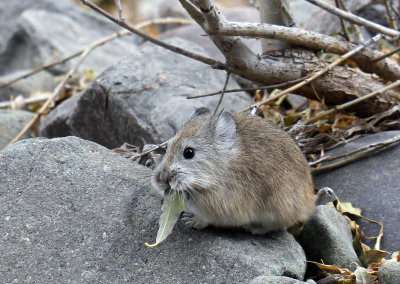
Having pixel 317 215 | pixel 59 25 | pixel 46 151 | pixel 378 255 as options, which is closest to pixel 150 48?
pixel 46 151

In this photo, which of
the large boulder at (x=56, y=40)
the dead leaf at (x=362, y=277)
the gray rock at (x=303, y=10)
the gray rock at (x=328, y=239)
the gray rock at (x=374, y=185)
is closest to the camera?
the dead leaf at (x=362, y=277)

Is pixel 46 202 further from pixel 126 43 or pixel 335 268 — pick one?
pixel 126 43

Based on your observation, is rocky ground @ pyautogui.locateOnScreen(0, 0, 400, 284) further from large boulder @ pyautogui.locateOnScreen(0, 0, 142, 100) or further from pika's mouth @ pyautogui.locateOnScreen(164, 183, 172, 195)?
large boulder @ pyautogui.locateOnScreen(0, 0, 142, 100)

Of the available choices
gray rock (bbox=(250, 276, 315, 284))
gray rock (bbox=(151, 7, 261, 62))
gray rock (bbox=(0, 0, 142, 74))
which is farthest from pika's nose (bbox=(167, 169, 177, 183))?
gray rock (bbox=(0, 0, 142, 74))

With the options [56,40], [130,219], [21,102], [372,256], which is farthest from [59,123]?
[56,40]

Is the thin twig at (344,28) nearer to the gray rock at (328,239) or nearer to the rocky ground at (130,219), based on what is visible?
the rocky ground at (130,219)

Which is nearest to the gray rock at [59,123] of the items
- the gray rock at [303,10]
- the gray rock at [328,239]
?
the gray rock at [328,239]

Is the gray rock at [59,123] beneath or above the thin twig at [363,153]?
beneath

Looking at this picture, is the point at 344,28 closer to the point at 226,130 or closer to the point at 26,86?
the point at 226,130
